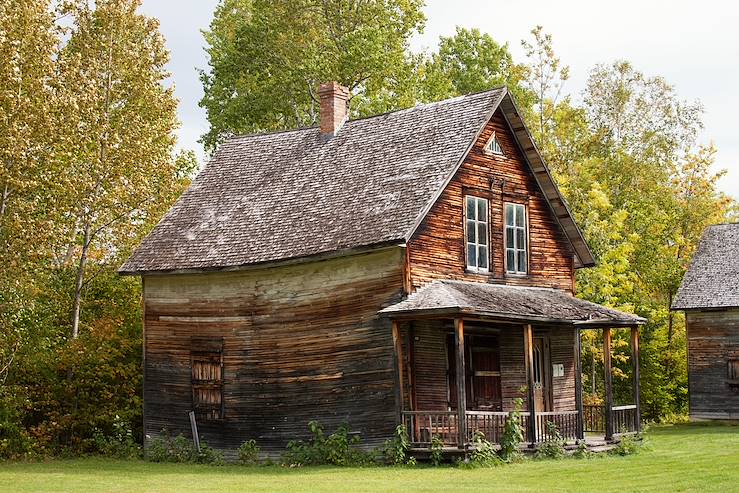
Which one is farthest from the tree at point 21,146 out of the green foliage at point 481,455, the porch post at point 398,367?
the green foliage at point 481,455

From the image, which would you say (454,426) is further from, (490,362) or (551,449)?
(490,362)

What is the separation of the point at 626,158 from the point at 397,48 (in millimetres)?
15043

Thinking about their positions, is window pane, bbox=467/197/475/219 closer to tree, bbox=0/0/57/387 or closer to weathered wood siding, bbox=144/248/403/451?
weathered wood siding, bbox=144/248/403/451

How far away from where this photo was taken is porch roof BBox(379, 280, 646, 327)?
74.8ft

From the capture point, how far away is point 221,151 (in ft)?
106

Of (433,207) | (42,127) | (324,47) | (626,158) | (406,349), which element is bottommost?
(406,349)

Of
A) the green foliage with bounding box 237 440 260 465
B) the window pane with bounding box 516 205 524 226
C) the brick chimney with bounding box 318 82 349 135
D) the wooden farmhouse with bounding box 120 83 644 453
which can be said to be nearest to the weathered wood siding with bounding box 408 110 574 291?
the wooden farmhouse with bounding box 120 83 644 453

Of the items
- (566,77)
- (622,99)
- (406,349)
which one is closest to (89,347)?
(406,349)

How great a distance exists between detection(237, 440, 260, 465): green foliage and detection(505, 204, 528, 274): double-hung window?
741 cm

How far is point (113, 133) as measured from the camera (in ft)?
105

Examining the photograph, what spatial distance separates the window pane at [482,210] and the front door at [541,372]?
11.8ft

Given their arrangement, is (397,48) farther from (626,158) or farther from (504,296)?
(504,296)

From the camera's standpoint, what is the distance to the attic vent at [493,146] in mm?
27297

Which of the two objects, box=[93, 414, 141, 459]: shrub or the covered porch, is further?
box=[93, 414, 141, 459]: shrub
